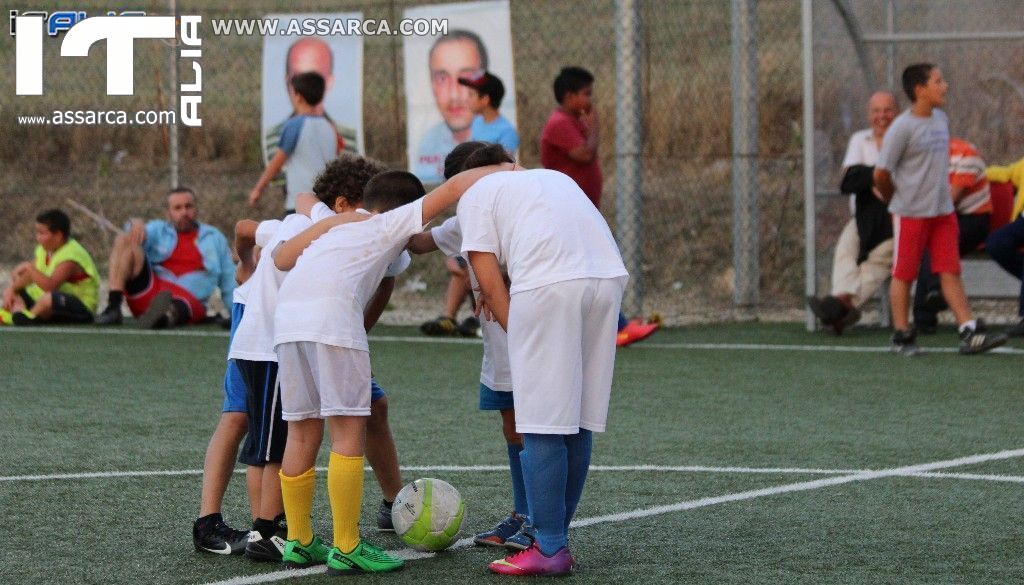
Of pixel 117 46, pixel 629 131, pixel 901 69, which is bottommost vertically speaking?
pixel 629 131

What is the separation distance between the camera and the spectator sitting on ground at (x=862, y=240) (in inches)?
465

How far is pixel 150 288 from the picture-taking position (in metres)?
12.9

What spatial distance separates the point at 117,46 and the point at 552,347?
38.9 feet

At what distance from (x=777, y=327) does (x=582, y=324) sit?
7.95 meters

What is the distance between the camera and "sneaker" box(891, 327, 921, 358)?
1064 centimetres

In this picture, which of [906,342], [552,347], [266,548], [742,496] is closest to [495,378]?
[552,347]

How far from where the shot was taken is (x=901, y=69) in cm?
1325

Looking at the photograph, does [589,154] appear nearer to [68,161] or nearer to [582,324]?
[582,324]

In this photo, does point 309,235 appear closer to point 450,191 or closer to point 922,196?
point 450,191

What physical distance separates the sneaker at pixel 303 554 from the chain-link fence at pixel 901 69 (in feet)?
25.4

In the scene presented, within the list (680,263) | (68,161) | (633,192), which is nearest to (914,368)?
(633,192)

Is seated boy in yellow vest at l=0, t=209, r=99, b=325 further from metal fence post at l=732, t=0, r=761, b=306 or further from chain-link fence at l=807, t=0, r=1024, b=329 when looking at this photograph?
chain-link fence at l=807, t=0, r=1024, b=329

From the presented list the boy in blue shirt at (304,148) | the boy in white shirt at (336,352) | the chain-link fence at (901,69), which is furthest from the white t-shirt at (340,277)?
the chain-link fence at (901,69)

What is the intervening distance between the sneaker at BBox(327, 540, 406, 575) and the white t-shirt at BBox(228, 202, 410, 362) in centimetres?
72
